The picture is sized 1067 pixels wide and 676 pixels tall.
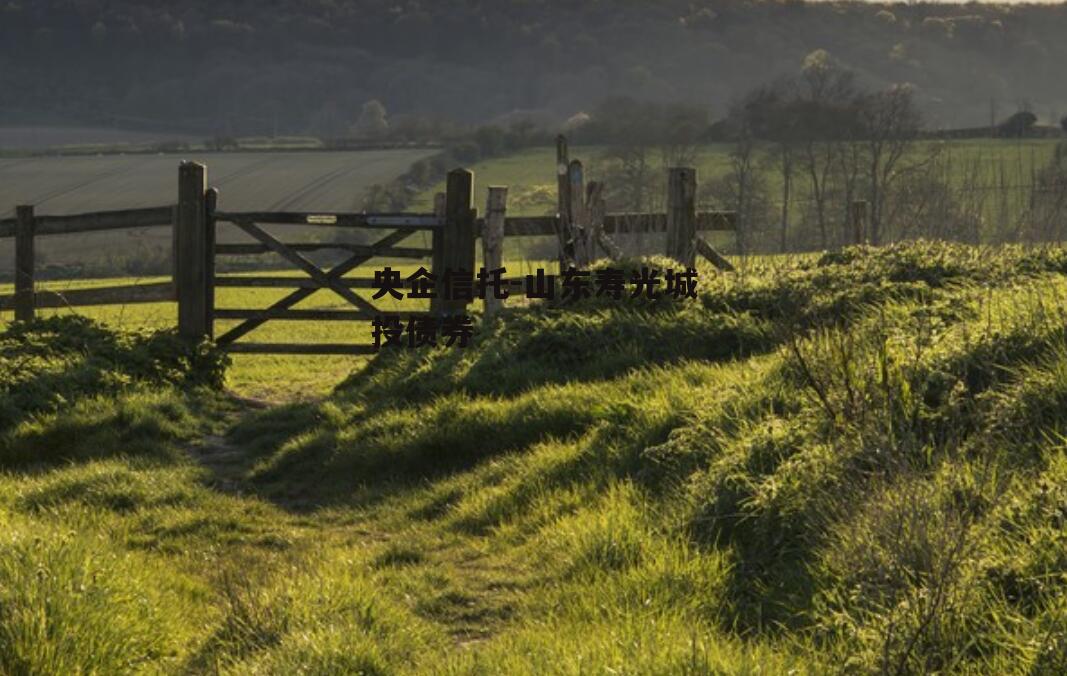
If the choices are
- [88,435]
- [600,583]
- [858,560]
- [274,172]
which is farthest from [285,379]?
[274,172]

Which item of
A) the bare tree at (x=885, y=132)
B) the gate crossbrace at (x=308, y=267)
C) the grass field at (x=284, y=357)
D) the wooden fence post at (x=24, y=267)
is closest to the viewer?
the wooden fence post at (x=24, y=267)

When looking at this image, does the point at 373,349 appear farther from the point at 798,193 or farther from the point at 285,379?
the point at 798,193

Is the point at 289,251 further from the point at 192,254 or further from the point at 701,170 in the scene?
the point at 701,170

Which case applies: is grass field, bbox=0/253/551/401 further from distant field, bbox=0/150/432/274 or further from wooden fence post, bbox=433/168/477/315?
distant field, bbox=0/150/432/274

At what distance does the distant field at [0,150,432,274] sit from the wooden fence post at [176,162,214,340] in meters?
59.5

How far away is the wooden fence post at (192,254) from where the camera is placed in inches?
545

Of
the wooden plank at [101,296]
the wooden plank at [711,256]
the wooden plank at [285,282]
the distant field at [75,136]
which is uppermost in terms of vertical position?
the distant field at [75,136]

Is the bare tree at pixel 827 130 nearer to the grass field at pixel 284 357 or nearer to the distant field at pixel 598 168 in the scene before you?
the distant field at pixel 598 168

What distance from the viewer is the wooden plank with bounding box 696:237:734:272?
→ 15.0 m

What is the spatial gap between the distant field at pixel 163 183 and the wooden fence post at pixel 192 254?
59.5 m

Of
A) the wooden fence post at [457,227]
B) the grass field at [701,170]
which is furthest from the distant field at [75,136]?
the wooden fence post at [457,227]

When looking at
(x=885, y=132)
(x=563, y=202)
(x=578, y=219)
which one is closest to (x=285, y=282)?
(x=563, y=202)

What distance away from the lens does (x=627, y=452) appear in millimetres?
7648

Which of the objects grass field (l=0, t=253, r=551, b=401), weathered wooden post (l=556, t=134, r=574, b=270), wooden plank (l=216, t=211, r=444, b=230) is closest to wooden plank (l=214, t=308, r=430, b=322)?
grass field (l=0, t=253, r=551, b=401)
